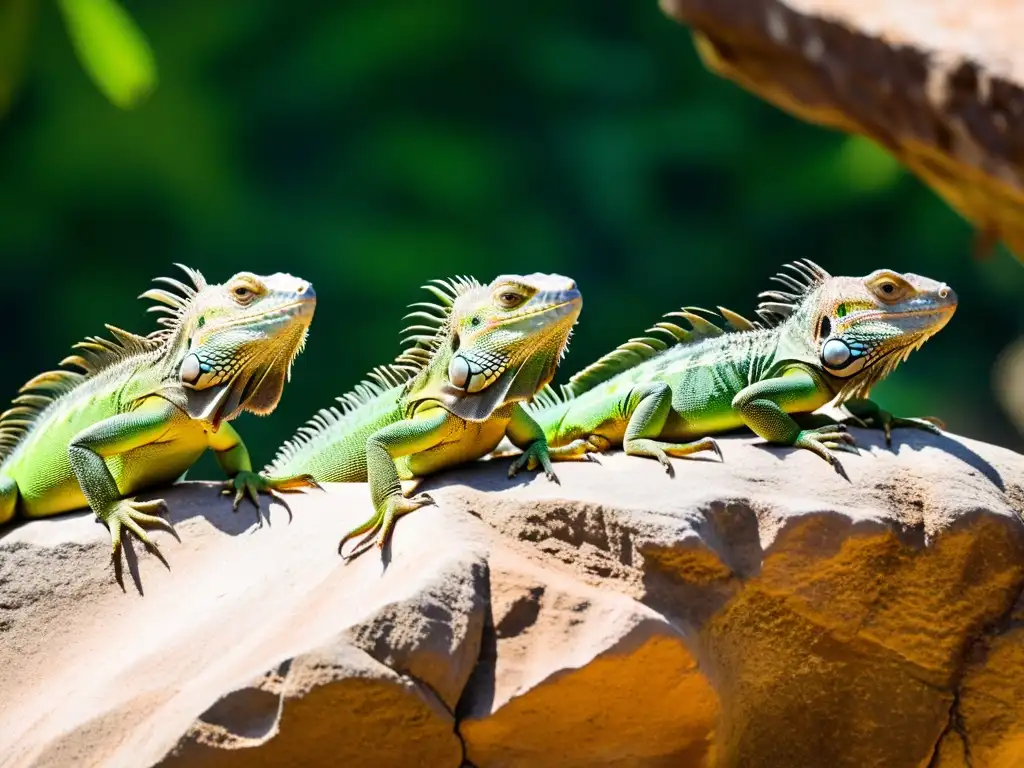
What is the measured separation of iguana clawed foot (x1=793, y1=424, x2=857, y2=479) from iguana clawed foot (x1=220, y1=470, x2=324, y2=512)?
5.01 feet

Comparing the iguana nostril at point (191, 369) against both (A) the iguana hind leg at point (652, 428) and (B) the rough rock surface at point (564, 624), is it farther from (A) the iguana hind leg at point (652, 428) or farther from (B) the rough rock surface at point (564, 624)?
(A) the iguana hind leg at point (652, 428)

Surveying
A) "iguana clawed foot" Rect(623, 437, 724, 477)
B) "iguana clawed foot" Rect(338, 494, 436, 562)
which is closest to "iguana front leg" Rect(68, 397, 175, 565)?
"iguana clawed foot" Rect(338, 494, 436, 562)

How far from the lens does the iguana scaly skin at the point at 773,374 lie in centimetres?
394

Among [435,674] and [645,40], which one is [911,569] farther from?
[645,40]

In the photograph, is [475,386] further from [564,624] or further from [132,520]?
[132,520]

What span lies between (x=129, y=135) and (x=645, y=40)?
379cm

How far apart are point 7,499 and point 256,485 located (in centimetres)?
82

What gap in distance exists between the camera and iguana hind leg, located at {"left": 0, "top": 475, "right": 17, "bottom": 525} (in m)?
3.89

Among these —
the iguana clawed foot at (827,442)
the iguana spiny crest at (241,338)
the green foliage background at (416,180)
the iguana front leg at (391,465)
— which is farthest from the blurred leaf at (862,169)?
the iguana spiny crest at (241,338)

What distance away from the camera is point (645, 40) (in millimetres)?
9102

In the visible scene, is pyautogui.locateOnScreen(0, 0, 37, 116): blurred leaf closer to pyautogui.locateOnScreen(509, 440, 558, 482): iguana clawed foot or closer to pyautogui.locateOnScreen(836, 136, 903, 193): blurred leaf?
pyautogui.locateOnScreen(509, 440, 558, 482): iguana clawed foot

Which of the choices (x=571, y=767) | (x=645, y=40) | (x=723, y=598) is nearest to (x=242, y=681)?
(x=571, y=767)

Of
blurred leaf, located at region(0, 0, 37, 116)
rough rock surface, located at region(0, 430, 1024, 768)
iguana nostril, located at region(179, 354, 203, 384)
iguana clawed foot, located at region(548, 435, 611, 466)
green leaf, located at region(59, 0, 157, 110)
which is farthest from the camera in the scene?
iguana clawed foot, located at region(548, 435, 611, 466)

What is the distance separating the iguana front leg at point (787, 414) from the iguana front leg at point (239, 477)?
4.61ft
